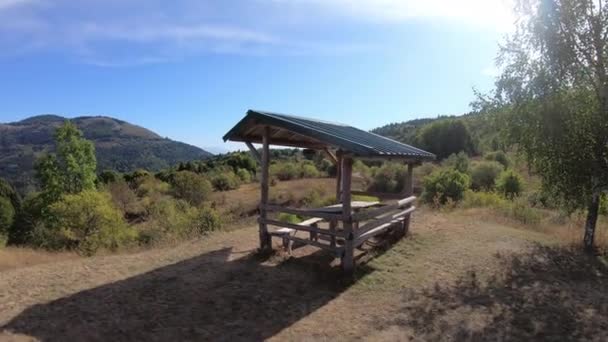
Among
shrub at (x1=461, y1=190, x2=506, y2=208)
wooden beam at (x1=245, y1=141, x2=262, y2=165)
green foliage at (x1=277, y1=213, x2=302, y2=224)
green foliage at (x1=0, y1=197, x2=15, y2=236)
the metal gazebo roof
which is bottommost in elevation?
green foliage at (x1=0, y1=197, x2=15, y2=236)

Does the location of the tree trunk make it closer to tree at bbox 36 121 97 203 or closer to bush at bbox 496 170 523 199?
bush at bbox 496 170 523 199

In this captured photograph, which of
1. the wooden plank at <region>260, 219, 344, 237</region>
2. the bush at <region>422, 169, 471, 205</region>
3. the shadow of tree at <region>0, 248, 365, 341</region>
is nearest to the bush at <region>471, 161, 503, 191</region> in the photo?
the bush at <region>422, 169, 471, 205</region>

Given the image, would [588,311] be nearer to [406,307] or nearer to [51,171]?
[406,307]

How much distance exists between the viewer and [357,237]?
790 cm

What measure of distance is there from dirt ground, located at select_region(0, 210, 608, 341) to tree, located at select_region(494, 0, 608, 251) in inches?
74.1

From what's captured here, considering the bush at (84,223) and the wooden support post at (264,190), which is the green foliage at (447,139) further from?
the wooden support post at (264,190)

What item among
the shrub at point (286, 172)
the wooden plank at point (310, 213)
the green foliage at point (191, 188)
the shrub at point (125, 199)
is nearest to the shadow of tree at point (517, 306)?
the wooden plank at point (310, 213)

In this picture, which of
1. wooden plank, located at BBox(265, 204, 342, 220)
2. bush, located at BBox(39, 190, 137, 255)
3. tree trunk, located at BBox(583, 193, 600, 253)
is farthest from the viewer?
bush, located at BBox(39, 190, 137, 255)

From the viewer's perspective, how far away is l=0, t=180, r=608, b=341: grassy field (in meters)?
5.48

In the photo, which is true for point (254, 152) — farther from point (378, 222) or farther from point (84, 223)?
point (84, 223)

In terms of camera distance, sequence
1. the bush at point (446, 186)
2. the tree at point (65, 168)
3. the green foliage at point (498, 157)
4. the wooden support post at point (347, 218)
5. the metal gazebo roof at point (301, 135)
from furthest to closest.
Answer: the green foliage at point (498, 157) → the tree at point (65, 168) → the bush at point (446, 186) → the wooden support post at point (347, 218) → the metal gazebo roof at point (301, 135)

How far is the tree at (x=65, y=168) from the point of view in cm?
2875

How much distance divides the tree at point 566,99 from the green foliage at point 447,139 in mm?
51670

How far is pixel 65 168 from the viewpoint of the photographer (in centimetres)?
2922
